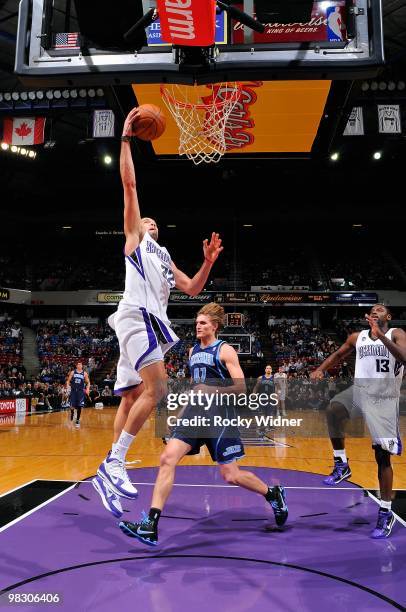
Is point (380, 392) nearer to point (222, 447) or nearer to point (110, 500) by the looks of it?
point (222, 447)

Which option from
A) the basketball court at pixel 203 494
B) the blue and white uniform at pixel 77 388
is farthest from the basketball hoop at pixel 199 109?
the blue and white uniform at pixel 77 388

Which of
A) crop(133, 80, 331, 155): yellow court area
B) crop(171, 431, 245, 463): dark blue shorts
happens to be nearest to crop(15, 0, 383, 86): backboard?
crop(133, 80, 331, 155): yellow court area

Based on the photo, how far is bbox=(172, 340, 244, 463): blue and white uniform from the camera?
3.97 metres

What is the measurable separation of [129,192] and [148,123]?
0.62m

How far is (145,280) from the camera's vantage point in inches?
143

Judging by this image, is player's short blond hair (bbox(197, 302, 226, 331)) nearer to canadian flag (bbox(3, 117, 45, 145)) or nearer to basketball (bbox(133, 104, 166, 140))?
basketball (bbox(133, 104, 166, 140))

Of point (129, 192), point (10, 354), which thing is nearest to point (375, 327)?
point (129, 192)

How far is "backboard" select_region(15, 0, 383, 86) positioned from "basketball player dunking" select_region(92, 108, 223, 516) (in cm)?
51

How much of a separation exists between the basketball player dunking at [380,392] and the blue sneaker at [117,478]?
201cm

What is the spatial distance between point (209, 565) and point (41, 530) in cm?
150

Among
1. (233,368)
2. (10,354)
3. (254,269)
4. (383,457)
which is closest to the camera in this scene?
(233,368)

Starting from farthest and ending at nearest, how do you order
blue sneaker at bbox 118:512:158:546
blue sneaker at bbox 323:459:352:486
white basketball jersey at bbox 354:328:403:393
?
1. blue sneaker at bbox 323:459:352:486
2. white basketball jersey at bbox 354:328:403:393
3. blue sneaker at bbox 118:512:158:546

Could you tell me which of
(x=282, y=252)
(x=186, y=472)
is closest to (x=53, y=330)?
(x=282, y=252)

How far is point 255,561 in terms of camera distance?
3426 millimetres
